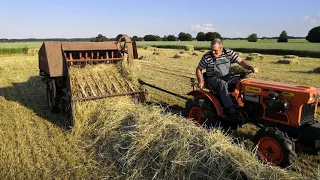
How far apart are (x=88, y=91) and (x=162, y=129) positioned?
2311 millimetres

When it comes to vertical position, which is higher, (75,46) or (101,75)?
(75,46)

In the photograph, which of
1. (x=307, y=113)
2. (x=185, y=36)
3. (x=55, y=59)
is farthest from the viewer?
(x=185, y=36)

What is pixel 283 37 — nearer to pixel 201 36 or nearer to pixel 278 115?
pixel 201 36

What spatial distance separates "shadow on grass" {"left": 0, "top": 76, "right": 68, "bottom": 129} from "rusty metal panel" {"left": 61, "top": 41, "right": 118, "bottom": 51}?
146 centimetres

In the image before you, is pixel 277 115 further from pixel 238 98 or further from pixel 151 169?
pixel 151 169

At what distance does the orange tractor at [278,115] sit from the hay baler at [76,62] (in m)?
2.39

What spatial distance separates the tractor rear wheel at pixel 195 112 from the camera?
17.6 feet

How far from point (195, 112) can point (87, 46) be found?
9.48ft

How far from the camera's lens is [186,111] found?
18.3ft

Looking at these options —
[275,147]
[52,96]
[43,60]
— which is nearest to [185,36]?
[52,96]

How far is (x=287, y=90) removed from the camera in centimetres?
418

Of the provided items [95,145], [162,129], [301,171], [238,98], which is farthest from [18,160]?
[301,171]

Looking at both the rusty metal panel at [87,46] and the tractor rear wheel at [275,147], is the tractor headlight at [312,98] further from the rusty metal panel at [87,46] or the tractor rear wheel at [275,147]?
the rusty metal panel at [87,46]

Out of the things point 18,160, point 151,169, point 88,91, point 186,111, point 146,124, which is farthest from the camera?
point 88,91
